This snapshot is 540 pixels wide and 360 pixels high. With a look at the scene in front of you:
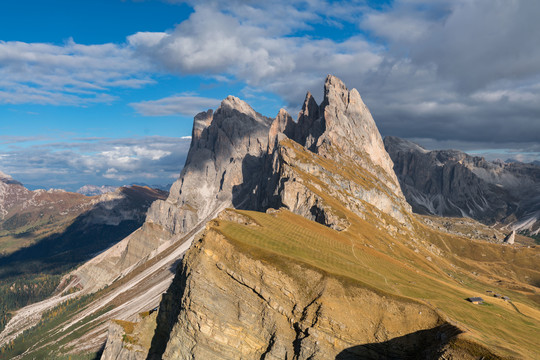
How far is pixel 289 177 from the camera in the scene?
164 metres

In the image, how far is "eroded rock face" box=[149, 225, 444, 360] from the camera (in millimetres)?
48312

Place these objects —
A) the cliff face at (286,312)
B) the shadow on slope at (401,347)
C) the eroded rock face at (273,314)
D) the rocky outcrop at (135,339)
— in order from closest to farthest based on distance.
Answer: the shadow on slope at (401,347), the cliff face at (286,312), the eroded rock face at (273,314), the rocky outcrop at (135,339)

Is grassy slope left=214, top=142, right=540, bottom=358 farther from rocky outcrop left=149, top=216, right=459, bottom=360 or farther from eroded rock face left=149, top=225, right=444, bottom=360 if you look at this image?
eroded rock face left=149, top=225, right=444, bottom=360

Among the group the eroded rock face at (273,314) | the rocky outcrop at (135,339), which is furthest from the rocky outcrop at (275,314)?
the rocky outcrop at (135,339)

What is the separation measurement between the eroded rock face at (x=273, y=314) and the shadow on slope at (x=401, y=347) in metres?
0.27

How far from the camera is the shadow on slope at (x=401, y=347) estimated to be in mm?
44969

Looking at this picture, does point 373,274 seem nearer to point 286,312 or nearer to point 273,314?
point 286,312

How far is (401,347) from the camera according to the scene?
154ft

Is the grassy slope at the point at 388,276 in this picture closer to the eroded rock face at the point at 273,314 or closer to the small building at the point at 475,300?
the small building at the point at 475,300

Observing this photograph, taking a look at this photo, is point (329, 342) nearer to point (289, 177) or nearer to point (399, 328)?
point (399, 328)

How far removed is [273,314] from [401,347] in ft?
65.6

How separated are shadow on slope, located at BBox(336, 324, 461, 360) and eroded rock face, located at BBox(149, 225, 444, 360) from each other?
10.7 inches

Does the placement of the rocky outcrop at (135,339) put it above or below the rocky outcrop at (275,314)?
Result: below

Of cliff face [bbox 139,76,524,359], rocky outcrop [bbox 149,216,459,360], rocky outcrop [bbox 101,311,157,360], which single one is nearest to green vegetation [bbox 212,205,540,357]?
cliff face [bbox 139,76,524,359]
